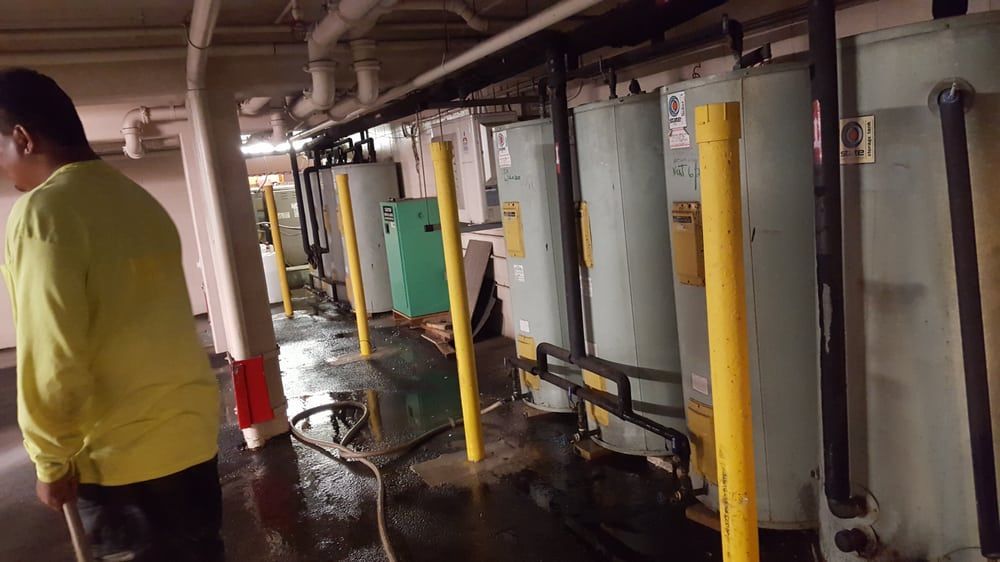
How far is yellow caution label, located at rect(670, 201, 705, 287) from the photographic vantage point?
2.44 m

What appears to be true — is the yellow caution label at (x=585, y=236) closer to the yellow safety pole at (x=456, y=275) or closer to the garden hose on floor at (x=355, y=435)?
the yellow safety pole at (x=456, y=275)

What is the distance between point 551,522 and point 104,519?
1.86 metres

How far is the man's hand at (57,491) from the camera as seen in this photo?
4.51 feet

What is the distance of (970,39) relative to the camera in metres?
1.64

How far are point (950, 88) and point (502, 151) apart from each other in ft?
7.57

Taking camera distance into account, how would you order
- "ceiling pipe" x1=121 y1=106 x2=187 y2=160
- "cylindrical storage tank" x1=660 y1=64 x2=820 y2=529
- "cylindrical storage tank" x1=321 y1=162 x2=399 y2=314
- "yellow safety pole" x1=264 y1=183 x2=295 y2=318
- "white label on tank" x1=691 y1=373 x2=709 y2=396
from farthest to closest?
1. "yellow safety pole" x1=264 y1=183 x2=295 y2=318
2. "cylindrical storage tank" x1=321 y1=162 x2=399 y2=314
3. "ceiling pipe" x1=121 y1=106 x2=187 y2=160
4. "white label on tank" x1=691 y1=373 x2=709 y2=396
5. "cylindrical storage tank" x1=660 y1=64 x2=820 y2=529

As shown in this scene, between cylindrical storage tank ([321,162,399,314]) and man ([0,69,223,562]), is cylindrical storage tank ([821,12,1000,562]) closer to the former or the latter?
man ([0,69,223,562])

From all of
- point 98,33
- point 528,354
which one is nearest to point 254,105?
point 98,33

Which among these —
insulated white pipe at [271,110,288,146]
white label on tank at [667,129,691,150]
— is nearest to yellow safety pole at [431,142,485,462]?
white label on tank at [667,129,691,150]

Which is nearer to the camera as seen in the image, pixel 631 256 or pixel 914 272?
pixel 914 272

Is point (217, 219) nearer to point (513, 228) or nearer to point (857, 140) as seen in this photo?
point (513, 228)

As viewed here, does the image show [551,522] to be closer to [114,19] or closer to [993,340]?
[993,340]

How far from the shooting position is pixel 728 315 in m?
1.55

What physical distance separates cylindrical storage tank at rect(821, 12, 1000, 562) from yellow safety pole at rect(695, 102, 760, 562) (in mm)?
614
